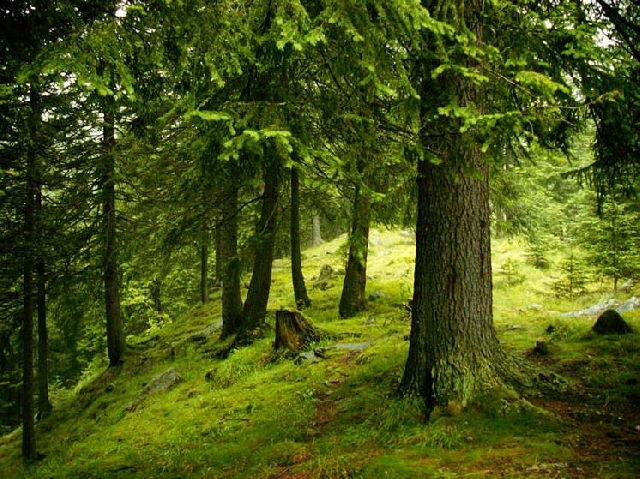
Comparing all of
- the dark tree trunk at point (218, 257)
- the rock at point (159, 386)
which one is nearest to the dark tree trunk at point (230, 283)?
the dark tree trunk at point (218, 257)

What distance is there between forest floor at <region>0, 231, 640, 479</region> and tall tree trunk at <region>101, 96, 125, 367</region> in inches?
81.1

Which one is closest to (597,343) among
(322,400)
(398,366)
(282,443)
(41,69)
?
(398,366)

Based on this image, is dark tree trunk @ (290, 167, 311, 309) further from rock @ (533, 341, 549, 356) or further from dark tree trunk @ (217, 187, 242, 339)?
rock @ (533, 341, 549, 356)

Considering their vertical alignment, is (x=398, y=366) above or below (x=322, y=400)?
above

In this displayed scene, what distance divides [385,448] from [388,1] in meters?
4.13

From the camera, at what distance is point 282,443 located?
536 cm

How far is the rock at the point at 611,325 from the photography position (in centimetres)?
742

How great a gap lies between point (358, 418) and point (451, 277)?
2093 millimetres

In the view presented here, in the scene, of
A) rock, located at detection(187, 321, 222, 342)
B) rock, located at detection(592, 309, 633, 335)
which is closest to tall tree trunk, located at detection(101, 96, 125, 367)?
rock, located at detection(187, 321, 222, 342)

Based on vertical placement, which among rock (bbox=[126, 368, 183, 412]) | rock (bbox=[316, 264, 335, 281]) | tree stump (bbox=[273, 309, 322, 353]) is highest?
rock (bbox=[316, 264, 335, 281])

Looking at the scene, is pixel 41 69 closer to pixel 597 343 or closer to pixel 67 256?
pixel 597 343

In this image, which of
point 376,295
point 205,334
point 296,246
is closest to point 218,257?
point 205,334

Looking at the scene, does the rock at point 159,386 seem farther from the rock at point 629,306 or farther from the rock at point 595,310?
the rock at point 629,306

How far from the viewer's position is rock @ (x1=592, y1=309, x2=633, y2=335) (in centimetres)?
742
